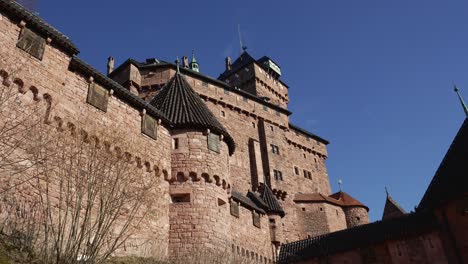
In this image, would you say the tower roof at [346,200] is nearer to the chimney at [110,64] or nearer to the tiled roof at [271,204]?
the tiled roof at [271,204]

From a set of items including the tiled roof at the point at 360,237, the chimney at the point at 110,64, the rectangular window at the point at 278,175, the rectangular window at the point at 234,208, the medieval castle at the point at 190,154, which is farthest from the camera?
the chimney at the point at 110,64

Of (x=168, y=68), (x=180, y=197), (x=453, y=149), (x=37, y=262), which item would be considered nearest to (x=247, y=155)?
(x=168, y=68)

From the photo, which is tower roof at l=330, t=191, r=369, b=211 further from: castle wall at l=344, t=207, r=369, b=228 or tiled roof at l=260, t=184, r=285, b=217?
tiled roof at l=260, t=184, r=285, b=217

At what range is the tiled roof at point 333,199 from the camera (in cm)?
4028

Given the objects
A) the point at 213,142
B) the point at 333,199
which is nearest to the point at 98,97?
the point at 213,142

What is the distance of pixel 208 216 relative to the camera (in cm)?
A: 1570

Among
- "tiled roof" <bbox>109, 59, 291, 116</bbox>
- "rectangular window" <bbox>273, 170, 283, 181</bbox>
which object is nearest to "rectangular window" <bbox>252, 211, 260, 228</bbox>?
"rectangular window" <bbox>273, 170, 283, 181</bbox>

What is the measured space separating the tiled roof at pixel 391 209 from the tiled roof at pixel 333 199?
2661mm

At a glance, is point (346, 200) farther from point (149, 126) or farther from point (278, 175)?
point (149, 126)

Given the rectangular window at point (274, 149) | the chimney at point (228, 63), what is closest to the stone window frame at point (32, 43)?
the rectangular window at point (274, 149)

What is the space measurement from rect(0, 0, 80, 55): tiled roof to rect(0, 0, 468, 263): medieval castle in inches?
1.3

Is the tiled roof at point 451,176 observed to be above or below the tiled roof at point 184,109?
below

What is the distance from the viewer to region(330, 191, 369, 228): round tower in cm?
4222

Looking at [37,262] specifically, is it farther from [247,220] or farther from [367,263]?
[367,263]
